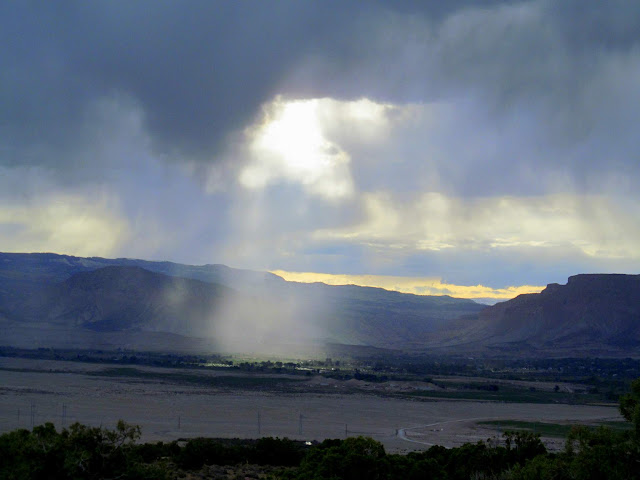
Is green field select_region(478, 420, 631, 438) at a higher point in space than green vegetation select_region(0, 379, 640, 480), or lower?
lower

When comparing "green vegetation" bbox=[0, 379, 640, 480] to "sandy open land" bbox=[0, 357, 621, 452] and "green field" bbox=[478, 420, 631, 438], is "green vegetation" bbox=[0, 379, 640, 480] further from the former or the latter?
"green field" bbox=[478, 420, 631, 438]

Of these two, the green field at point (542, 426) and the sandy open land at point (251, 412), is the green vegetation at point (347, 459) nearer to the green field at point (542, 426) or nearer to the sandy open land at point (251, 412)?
the sandy open land at point (251, 412)

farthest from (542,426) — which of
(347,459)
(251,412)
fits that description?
(347,459)

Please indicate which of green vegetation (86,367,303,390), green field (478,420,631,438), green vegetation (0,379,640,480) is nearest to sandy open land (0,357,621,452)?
green field (478,420,631,438)

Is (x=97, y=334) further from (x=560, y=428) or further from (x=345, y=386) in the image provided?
(x=560, y=428)

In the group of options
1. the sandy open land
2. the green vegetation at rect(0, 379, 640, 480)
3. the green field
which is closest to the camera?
the green vegetation at rect(0, 379, 640, 480)

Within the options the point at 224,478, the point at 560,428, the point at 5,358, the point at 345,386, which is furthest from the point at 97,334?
the point at 224,478
